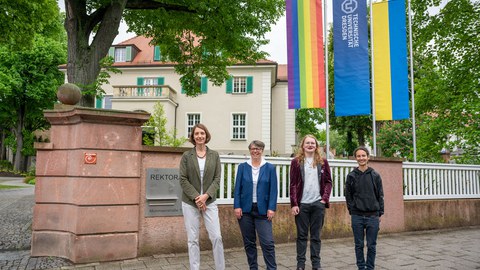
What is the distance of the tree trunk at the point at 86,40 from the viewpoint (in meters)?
8.59

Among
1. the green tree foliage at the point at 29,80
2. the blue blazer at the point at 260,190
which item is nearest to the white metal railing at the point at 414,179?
the blue blazer at the point at 260,190

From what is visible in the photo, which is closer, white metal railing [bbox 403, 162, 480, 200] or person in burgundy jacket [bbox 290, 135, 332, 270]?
person in burgundy jacket [bbox 290, 135, 332, 270]

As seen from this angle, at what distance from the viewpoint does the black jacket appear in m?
4.70

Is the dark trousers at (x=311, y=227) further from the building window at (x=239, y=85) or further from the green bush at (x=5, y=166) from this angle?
the green bush at (x=5, y=166)

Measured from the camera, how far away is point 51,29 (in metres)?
31.5

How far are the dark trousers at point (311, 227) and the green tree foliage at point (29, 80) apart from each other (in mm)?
30906

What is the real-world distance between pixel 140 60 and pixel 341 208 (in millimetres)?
26788

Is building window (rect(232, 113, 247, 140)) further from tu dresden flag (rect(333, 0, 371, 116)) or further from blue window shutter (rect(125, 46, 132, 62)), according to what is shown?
tu dresden flag (rect(333, 0, 371, 116))

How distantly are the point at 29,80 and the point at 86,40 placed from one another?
1087 inches

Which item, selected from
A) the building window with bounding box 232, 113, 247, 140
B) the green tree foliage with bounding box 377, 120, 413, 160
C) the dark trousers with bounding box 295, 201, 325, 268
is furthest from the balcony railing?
the dark trousers with bounding box 295, 201, 325, 268

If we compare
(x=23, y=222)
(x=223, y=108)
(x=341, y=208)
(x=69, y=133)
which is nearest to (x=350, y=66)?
(x=341, y=208)

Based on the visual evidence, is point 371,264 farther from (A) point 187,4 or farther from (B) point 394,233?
(A) point 187,4

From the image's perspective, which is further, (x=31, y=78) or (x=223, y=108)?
(x=31, y=78)

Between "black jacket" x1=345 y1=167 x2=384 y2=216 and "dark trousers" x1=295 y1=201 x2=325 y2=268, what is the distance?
1.63ft
